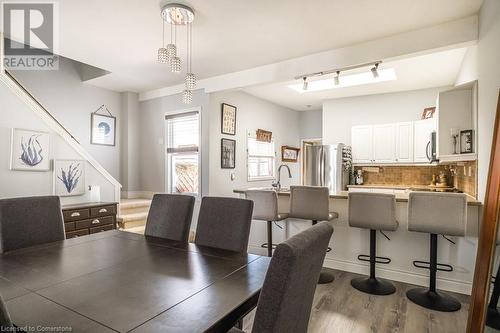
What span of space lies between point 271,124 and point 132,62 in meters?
3.05

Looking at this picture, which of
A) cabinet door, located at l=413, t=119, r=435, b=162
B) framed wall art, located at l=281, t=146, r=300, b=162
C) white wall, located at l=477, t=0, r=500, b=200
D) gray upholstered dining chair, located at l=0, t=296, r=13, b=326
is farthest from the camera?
framed wall art, located at l=281, t=146, r=300, b=162

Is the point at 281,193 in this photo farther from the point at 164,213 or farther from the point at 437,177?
the point at 437,177

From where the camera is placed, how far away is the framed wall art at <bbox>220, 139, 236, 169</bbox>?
4.68 meters

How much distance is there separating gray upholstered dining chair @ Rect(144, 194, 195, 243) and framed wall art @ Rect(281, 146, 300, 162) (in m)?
4.43

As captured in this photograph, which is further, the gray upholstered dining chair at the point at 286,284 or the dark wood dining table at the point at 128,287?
the dark wood dining table at the point at 128,287

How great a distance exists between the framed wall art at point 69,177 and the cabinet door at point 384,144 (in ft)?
16.1

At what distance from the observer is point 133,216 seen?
170 inches

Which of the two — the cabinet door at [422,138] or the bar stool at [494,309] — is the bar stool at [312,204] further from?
the cabinet door at [422,138]

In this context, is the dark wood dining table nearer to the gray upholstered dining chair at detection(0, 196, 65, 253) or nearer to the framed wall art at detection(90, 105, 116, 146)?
the gray upholstered dining chair at detection(0, 196, 65, 253)

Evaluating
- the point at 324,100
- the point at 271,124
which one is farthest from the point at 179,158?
the point at 324,100

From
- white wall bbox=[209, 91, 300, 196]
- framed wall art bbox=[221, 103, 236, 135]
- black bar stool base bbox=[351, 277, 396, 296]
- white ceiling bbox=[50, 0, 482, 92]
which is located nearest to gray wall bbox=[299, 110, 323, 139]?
white wall bbox=[209, 91, 300, 196]

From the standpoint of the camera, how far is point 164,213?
225 centimetres

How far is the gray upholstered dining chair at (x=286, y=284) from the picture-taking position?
0.84m

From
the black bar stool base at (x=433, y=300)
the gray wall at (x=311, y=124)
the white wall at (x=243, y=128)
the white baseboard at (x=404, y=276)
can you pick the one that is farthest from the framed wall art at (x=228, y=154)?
the black bar stool base at (x=433, y=300)
